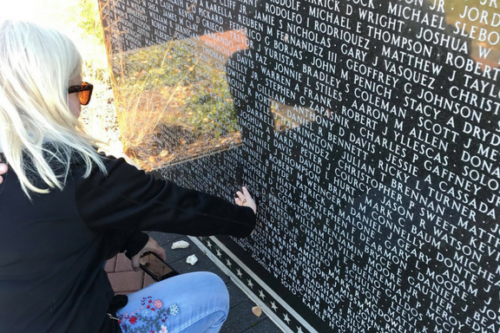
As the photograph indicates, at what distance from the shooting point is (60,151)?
76.7 inches

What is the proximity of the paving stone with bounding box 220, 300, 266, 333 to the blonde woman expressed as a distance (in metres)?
1.03

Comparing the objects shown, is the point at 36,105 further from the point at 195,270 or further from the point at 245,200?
the point at 195,270

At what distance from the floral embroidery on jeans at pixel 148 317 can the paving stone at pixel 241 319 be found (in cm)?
68

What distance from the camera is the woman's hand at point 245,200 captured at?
9.42ft

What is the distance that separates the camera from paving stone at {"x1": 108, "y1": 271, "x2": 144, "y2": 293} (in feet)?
11.3

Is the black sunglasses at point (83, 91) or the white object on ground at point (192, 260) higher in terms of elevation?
the black sunglasses at point (83, 91)

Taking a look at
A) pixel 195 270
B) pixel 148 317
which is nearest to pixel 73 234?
pixel 148 317

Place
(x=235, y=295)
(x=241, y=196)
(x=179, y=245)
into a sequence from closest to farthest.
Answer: (x=241, y=196) → (x=235, y=295) → (x=179, y=245)

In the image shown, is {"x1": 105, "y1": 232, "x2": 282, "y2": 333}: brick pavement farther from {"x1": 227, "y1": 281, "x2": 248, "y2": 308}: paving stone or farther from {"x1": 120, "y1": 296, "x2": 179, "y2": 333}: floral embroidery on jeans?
{"x1": 120, "y1": 296, "x2": 179, "y2": 333}: floral embroidery on jeans

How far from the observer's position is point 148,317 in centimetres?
245

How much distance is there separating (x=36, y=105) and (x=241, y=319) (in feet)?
6.02

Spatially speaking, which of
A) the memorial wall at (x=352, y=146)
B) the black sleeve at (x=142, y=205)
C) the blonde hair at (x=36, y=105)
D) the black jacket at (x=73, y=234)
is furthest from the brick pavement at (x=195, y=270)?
the blonde hair at (x=36, y=105)

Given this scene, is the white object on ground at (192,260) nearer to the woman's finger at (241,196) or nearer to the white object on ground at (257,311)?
the white object on ground at (257,311)

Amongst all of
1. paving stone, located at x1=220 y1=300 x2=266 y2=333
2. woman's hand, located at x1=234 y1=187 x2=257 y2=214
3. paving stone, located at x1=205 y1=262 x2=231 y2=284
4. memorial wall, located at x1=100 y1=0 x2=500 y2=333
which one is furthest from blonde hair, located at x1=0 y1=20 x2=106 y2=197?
paving stone, located at x1=205 y1=262 x2=231 y2=284
